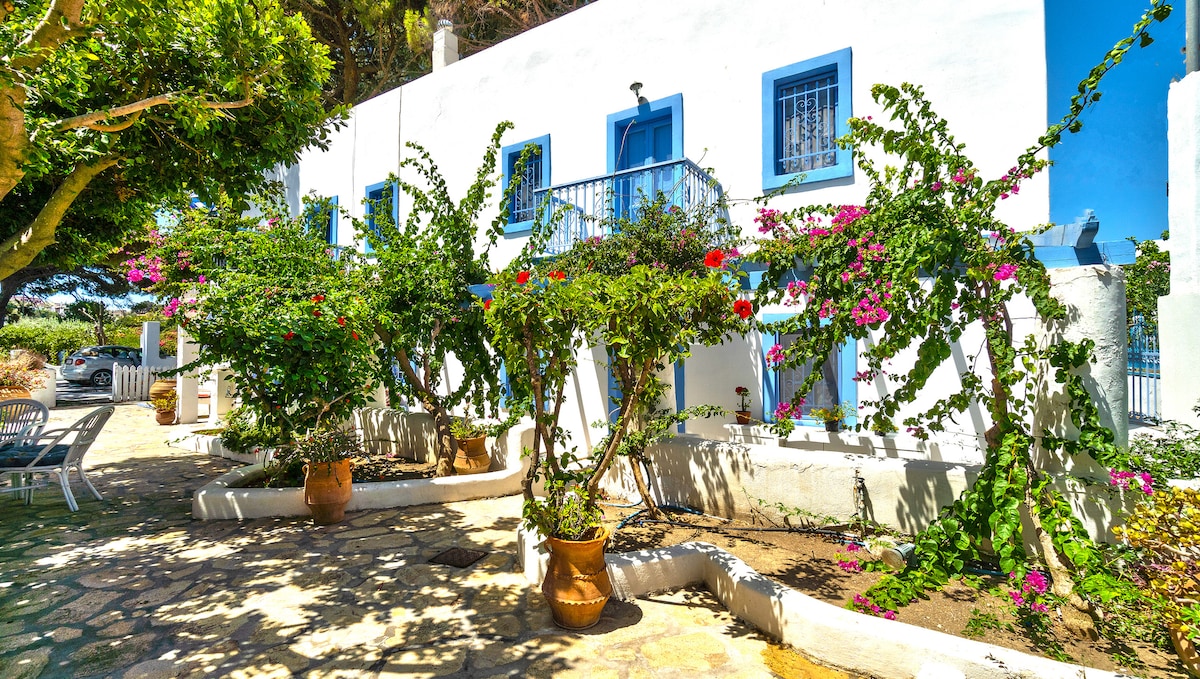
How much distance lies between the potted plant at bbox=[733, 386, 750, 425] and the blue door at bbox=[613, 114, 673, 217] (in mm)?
3226

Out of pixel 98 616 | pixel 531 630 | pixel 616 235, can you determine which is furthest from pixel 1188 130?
pixel 98 616

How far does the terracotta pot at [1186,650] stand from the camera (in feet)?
9.77

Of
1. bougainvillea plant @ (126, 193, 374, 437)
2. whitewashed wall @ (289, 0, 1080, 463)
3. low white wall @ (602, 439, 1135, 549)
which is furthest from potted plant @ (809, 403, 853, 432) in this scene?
bougainvillea plant @ (126, 193, 374, 437)

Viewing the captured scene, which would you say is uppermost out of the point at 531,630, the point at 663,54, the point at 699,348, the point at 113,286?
the point at 663,54

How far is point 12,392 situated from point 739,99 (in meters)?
15.9

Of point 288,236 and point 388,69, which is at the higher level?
point 388,69

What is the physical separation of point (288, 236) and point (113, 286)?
676 inches

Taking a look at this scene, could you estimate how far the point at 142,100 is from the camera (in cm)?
429

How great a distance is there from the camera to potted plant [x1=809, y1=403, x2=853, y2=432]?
7.38 m

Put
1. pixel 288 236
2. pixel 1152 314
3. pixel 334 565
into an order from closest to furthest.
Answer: pixel 334 565 → pixel 288 236 → pixel 1152 314

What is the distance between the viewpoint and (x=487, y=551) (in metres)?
5.22

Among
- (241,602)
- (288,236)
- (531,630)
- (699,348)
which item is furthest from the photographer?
(699,348)

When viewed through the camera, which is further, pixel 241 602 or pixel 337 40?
pixel 337 40

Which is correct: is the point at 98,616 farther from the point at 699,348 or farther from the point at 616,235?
the point at 699,348
